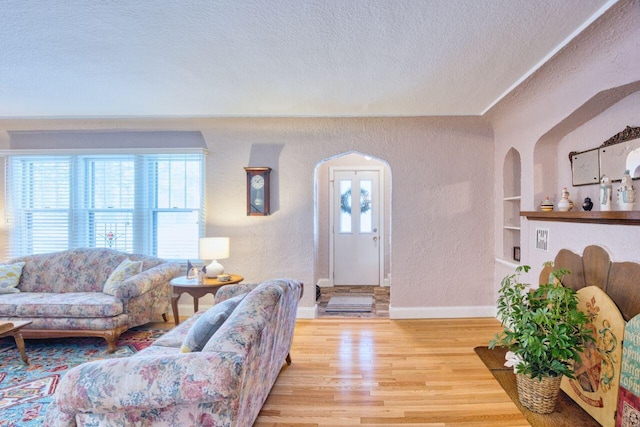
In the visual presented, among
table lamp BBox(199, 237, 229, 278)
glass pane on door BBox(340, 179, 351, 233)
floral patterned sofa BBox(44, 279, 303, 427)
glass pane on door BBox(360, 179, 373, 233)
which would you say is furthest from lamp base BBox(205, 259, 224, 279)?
glass pane on door BBox(360, 179, 373, 233)

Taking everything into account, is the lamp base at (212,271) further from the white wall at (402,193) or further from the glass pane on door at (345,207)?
the glass pane on door at (345,207)

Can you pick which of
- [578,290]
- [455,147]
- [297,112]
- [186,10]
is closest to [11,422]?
[186,10]

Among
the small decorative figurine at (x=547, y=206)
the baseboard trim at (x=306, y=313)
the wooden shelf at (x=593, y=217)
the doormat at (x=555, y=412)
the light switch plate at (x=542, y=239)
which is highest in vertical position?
the small decorative figurine at (x=547, y=206)

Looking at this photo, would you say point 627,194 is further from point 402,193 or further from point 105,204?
point 105,204

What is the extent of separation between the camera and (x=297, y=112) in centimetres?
369

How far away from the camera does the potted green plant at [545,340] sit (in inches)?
78.0

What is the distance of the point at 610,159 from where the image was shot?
242 cm

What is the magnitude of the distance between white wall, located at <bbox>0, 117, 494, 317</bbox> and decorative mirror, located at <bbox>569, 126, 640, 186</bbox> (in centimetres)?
120

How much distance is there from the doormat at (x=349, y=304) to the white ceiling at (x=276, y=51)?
2.52 m

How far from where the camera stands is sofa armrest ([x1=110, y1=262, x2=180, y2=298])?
10.5 feet

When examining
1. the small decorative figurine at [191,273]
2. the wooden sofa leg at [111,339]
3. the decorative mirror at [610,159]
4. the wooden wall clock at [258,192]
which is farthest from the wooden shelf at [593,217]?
the wooden sofa leg at [111,339]

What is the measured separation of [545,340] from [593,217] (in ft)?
2.91

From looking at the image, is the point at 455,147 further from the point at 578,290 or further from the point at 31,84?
the point at 31,84

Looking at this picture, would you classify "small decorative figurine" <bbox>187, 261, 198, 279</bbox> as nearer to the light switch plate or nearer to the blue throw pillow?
the blue throw pillow
